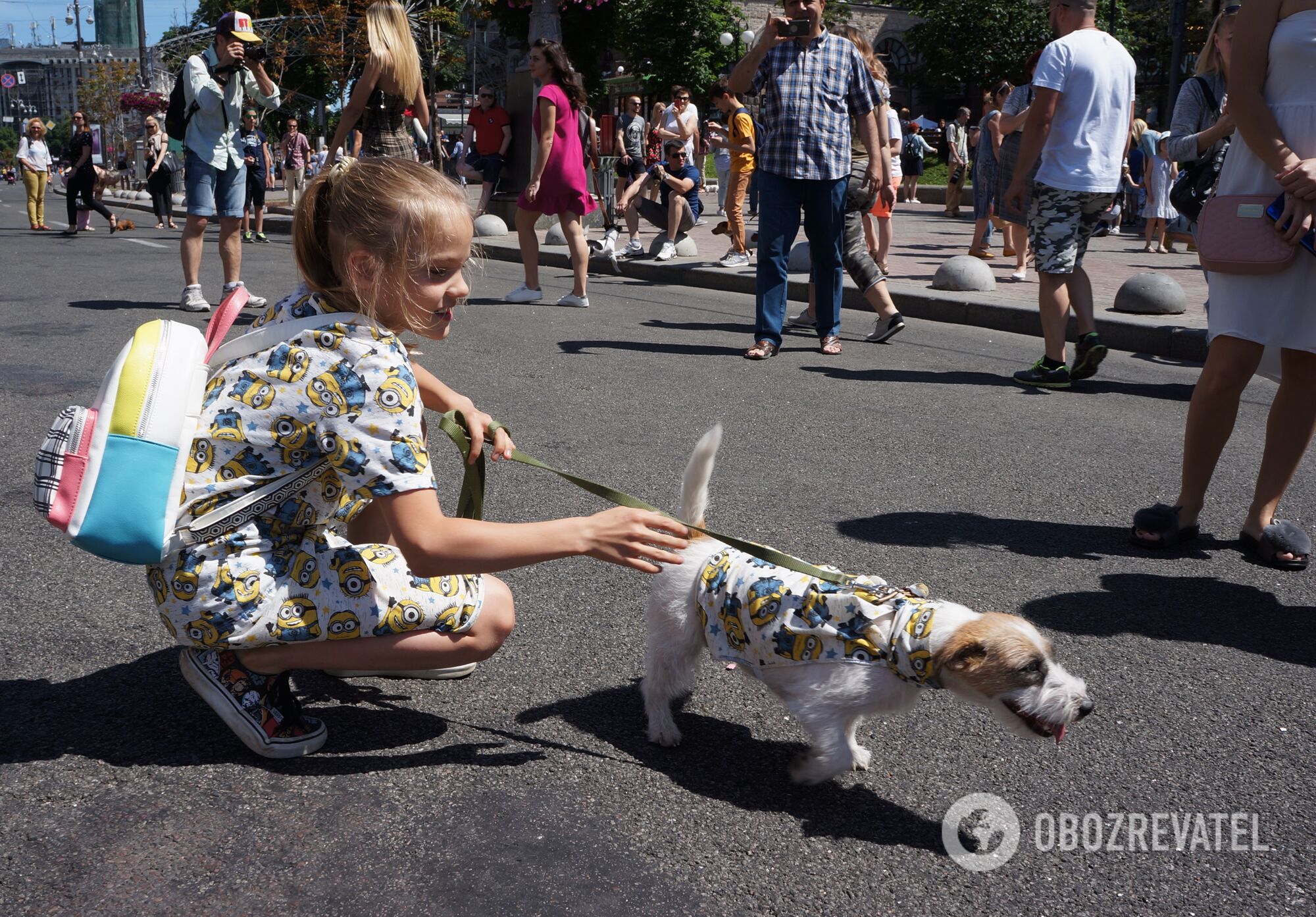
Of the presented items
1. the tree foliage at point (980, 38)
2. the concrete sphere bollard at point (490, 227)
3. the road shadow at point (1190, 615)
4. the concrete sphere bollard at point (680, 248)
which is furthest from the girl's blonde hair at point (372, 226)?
the tree foliage at point (980, 38)

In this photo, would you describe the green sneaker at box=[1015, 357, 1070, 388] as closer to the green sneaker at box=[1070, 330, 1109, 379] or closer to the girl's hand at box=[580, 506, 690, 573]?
the green sneaker at box=[1070, 330, 1109, 379]

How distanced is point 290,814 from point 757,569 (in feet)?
3.36

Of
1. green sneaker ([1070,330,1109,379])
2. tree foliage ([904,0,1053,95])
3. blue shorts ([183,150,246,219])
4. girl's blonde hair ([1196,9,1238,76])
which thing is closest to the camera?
girl's blonde hair ([1196,9,1238,76])

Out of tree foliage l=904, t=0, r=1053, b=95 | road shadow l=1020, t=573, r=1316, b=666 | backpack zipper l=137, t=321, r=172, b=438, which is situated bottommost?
road shadow l=1020, t=573, r=1316, b=666

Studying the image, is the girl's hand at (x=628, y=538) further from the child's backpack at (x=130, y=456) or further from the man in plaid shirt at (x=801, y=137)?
the man in plaid shirt at (x=801, y=137)

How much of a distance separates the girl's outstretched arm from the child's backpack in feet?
1.30

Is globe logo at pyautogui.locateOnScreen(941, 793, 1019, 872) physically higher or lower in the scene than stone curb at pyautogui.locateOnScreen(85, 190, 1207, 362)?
higher

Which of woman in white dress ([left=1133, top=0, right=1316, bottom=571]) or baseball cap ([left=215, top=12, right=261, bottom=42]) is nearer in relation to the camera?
woman in white dress ([left=1133, top=0, right=1316, bottom=571])

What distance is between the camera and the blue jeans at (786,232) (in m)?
6.68

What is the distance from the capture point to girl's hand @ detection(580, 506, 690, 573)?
2064 mm

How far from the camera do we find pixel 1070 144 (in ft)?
19.3

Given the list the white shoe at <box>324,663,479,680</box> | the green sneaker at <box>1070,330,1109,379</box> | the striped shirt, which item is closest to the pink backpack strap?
the white shoe at <box>324,663,479,680</box>

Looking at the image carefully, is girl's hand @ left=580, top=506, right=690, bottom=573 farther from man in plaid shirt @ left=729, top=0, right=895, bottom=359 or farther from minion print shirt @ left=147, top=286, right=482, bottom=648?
man in plaid shirt @ left=729, top=0, right=895, bottom=359

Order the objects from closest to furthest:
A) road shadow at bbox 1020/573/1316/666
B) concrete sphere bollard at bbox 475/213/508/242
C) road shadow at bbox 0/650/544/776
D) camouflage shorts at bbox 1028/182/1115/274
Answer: road shadow at bbox 0/650/544/776 < road shadow at bbox 1020/573/1316/666 < camouflage shorts at bbox 1028/182/1115/274 < concrete sphere bollard at bbox 475/213/508/242
